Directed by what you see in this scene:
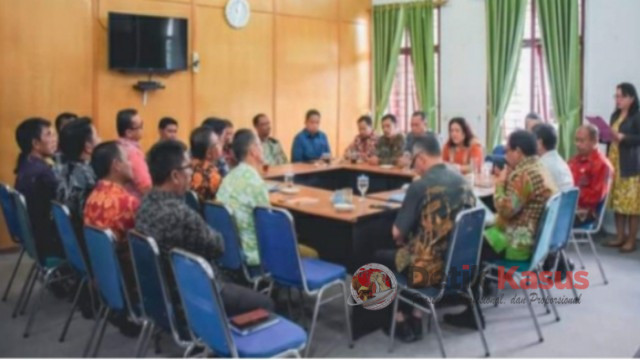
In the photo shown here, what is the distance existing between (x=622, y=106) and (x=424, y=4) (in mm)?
3093

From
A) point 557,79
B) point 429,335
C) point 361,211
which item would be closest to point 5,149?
point 361,211

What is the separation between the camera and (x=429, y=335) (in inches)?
157

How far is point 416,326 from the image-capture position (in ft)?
12.8

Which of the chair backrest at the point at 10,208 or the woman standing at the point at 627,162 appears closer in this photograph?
the chair backrest at the point at 10,208

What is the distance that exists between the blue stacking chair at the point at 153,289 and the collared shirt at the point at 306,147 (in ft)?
14.9

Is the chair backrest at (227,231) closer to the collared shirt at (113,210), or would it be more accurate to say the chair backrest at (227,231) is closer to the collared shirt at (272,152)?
the collared shirt at (113,210)

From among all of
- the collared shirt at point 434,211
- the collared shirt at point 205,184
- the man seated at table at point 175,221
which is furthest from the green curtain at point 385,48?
the man seated at table at point 175,221

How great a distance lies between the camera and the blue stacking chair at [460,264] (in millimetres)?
3359

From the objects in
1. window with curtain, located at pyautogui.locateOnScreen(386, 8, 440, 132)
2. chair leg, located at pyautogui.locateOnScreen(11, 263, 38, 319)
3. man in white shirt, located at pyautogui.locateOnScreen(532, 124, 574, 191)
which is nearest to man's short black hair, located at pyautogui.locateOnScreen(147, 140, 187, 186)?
chair leg, located at pyautogui.locateOnScreen(11, 263, 38, 319)

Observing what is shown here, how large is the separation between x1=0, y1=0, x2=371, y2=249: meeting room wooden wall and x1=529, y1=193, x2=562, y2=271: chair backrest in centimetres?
447

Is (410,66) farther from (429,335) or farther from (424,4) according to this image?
(429,335)

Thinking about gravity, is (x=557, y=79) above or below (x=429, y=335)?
above

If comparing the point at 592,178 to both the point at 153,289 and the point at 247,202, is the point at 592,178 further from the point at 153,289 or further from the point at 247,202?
the point at 153,289

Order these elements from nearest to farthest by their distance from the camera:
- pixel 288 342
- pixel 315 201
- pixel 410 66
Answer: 1. pixel 288 342
2. pixel 315 201
3. pixel 410 66
